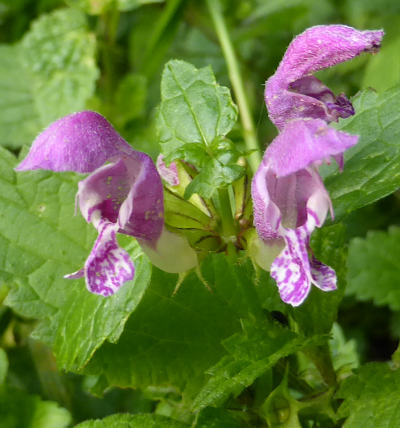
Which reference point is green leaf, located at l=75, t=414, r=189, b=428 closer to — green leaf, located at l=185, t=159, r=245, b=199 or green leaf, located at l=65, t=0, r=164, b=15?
green leaf, located at l=185, t=159, r=245, b=199

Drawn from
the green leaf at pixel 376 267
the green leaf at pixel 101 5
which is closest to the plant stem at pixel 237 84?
the green leaf at pixel 101 5

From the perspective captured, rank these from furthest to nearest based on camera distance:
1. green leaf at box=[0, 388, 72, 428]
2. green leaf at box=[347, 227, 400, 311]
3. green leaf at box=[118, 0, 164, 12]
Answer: green leaf at box=[118, 0, 164, 12], green leaf at box=[347, 227, 400, 311], green leaf at box=[0, 388, 72, 428]

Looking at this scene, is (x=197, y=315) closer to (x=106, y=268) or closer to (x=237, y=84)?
(x=106, y=268)

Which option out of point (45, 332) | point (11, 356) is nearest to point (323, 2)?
point (11, 356)

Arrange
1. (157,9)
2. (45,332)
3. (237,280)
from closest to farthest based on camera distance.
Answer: (237,280)
(45,332)
(157,9)

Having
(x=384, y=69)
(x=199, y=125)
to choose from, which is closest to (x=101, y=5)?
(x=384, y=69)

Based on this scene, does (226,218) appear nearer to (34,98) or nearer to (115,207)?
(115,207)

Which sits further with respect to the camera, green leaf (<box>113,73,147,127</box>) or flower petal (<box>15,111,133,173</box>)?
green leaf (<box>113,73,147,127</box>)

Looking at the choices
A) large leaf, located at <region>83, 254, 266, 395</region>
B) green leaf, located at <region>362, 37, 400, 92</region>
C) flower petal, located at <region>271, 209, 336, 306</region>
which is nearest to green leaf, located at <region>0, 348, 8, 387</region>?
large leaf, located at <region>83, 254, 266, 395</region>
